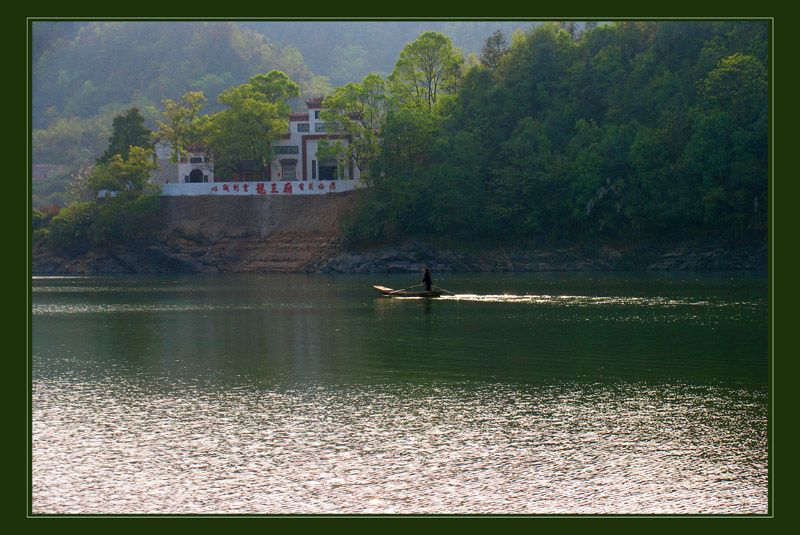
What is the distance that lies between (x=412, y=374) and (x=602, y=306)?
71.1 feet

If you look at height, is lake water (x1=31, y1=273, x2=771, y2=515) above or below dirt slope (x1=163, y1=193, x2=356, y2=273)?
below

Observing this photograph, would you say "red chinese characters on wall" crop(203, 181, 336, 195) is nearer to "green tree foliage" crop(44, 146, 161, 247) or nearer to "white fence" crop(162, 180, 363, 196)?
"white fence" crop(162, 180, 363, 196)

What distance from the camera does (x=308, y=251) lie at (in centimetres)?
9525

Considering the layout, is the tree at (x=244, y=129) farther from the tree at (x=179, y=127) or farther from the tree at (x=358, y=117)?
the tree at (x=358, y=117)

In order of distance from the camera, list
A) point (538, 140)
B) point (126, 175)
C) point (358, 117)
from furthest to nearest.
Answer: point (126, 175), point (358, 117), point (538, 140)

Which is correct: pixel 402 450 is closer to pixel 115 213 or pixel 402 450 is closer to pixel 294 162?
pixel 115 213

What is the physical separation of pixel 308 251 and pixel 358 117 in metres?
18.8

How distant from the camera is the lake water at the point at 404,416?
12500mm

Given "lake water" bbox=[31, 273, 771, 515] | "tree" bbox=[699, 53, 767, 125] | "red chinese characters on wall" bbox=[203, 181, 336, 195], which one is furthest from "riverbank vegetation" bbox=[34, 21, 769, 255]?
"lake water" bbox=[31, 273, 771, 515]

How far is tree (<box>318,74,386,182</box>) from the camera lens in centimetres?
9988

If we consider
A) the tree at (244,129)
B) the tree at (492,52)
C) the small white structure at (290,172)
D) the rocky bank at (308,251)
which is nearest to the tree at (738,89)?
the rocky bank at (308,251)

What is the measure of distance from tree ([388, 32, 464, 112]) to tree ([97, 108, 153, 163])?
3449cm

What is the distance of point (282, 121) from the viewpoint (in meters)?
107

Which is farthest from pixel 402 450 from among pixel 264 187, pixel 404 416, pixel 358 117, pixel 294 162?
pixel 294 162
